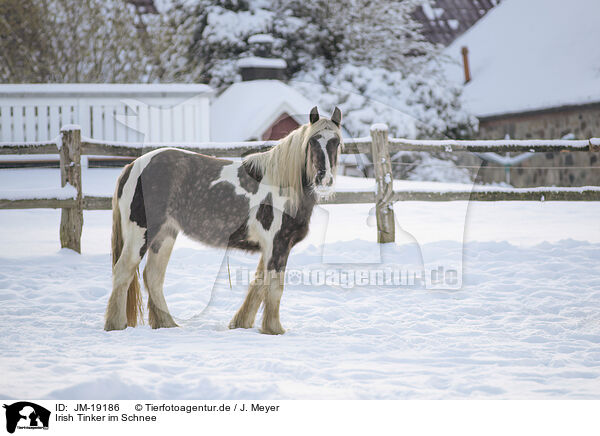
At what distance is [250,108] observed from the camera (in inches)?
335

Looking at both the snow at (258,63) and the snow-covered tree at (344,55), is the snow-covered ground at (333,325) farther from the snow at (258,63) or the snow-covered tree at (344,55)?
the snow-covered tree at (344,55)

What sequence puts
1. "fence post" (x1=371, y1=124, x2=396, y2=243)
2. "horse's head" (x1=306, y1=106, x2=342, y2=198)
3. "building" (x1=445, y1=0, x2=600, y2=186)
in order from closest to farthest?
1. "horse's head" (x1=306, y1=106, x2=342, y2=198)
2. "fence post" (x1=371, y1=124, x2=396, y2=243)
3. "building" (x1=445, y1=0, x2=600, y2=186)

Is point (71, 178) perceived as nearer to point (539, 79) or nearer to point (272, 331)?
point (272, 331)

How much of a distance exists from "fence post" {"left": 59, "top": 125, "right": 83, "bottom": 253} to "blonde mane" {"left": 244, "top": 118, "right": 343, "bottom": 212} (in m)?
2.64

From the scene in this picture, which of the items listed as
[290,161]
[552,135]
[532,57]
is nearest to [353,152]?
[290,161]

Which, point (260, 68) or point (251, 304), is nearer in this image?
point (251, 304)

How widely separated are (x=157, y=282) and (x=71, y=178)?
7.73 ft

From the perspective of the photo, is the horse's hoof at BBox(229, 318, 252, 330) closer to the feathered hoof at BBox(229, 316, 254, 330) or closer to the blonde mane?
the feathered hoof at BBox(229, 316, 254, 330)

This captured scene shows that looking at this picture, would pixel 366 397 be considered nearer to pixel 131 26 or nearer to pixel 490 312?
pixel 490 312

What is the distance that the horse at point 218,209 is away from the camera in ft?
10.8

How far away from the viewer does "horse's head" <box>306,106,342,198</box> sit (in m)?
3.01

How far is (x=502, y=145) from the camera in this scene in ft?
20.2

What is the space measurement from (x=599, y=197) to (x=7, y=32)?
36.1 feet
